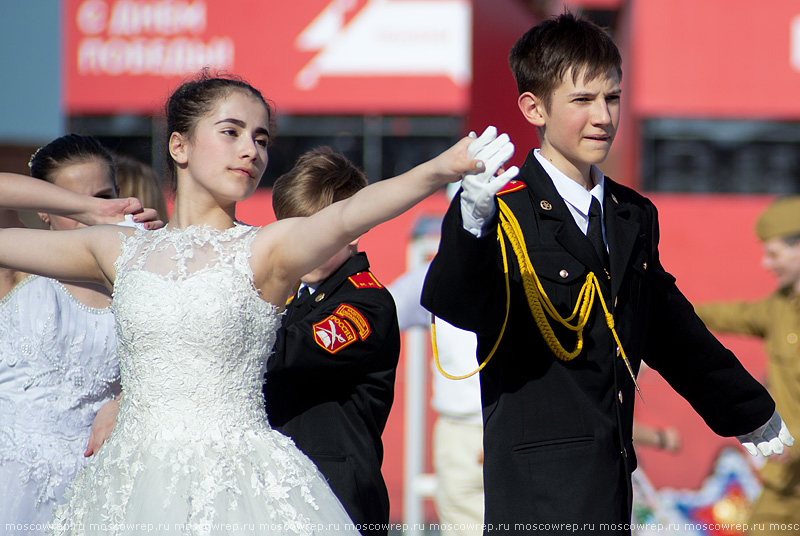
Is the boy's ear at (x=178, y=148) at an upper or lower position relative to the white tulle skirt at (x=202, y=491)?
upper

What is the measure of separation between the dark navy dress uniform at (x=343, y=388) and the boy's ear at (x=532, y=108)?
26.1 inches

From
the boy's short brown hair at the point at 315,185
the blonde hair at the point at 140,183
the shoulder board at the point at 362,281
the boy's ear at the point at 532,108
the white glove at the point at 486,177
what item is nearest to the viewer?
the white glove at the point at 486,177

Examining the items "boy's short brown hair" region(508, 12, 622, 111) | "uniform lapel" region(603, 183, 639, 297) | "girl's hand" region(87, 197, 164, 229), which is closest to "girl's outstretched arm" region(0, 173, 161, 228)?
"girl's hand" region(87, 197, 164, 229)

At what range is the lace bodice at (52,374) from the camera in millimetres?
2768

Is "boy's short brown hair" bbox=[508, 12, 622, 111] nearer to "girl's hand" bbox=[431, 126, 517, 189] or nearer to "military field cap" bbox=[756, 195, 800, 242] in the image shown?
"girl's hand" bbox=[431, 126, 517, 189]

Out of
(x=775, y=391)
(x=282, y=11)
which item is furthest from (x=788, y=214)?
(x=282, y=11)

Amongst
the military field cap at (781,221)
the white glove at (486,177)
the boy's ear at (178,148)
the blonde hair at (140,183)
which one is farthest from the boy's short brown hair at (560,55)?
the military field cap at (781,221)

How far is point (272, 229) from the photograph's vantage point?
6.80 feet

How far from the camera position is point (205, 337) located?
2012 mm

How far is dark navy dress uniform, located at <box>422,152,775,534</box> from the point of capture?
1848 millimetres

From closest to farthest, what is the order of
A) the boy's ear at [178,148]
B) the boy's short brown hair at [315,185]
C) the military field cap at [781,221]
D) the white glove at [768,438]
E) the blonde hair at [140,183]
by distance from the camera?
the boy's ear at [178,148] < the white glove at [768,438] < the boy's short brown hair at [315,185] < the blonde hair at [140,183] < the military field cap at [781,221]

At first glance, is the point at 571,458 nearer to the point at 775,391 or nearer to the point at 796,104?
the point at 775,391

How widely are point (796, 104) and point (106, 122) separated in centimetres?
625

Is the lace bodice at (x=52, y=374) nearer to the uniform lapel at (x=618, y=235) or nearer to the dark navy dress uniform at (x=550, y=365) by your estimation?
the dark navy dress uniform at (x=550, y=365)
